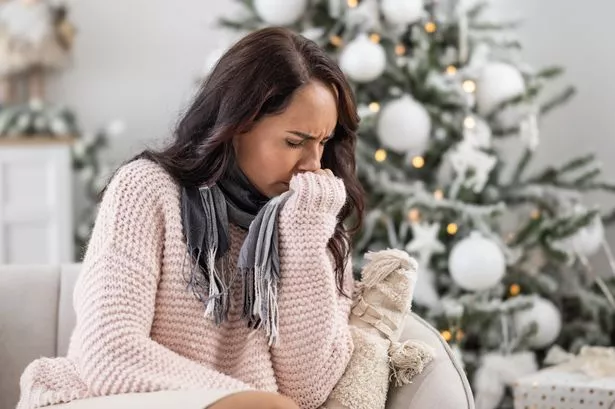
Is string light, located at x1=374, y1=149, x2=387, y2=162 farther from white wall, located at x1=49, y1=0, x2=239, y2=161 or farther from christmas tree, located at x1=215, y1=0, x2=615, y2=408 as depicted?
white wall, located at x1=49, y1=0, x2=239, y2=161

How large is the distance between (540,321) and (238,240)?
63.3 inches

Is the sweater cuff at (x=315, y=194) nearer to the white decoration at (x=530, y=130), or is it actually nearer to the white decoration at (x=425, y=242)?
the white decoration at (x=425, y=242)

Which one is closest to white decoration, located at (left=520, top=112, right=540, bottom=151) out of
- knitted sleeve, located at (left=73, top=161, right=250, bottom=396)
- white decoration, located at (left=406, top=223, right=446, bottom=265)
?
white decoration, located at (left=406, top=223, right=446, bottom=265)

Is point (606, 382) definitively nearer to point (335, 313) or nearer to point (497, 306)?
point (497, 306)

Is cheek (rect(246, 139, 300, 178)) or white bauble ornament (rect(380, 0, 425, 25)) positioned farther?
white bauble ornament (rect(380, 0, 425, 25))

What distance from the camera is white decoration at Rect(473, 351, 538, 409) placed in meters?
3.08

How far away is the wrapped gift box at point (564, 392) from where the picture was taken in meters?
2.55

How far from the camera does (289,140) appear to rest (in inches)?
70.1

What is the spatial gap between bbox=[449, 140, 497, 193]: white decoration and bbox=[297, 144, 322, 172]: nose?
53.2 inches

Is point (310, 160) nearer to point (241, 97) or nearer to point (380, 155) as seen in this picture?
point (241, 97)

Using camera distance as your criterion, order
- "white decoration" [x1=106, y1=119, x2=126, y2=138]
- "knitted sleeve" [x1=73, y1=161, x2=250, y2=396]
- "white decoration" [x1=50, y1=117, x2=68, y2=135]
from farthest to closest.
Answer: "white decoration" [x1=106, y1=119, x2=126, y2=138]
"white decoration" [x1=50, y1=117, x2=68, y2=135]
"knitted sleeve" [x1=73, y1=161, x2=250, y2=396]

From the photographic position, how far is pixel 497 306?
3.09 meters

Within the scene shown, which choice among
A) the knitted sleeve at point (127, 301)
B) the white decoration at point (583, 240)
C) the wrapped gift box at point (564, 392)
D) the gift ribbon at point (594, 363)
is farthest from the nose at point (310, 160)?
the white decoration at point (583, 240)

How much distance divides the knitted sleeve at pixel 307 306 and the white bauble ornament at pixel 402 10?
148 cm
